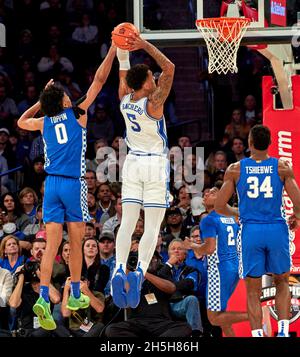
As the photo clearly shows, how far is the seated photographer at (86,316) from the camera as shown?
13.9 metres

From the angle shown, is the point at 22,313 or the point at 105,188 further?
the point at 105,188

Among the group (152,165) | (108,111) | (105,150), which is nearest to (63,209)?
(152,165)

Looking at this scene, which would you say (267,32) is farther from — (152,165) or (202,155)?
(202,155)

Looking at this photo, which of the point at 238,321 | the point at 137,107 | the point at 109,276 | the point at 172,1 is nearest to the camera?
the point at 137,107

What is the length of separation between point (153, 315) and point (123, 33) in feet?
11.4

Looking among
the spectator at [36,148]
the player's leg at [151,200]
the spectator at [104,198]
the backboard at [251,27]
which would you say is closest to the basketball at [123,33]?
the backboard at [251,27]

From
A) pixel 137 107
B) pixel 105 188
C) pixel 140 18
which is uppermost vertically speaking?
pixel 140 18

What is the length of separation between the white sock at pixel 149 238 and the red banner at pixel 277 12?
2.58 metres

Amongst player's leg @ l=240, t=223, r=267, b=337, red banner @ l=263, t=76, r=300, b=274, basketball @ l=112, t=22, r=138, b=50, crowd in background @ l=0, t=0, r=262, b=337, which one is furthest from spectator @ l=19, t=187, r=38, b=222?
player's leg @ l=240, t=223, r=267, b=337

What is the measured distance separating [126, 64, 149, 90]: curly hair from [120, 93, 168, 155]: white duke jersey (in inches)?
6.0

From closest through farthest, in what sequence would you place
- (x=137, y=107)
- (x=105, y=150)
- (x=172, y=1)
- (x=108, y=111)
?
1. (x=137, y=107)
2. (x=105, y=150)
3. (x=108, y=111)
4. (x=172, y=1)

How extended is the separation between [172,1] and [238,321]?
8.94 meters

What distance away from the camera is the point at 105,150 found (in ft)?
59.1

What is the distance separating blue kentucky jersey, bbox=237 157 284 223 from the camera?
11922mm
